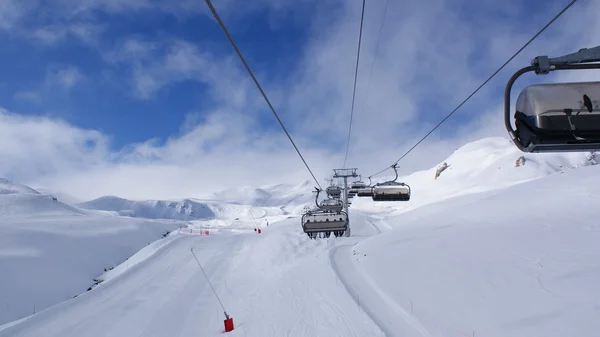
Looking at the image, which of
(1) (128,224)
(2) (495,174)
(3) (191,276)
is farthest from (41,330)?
(2) (495,174)

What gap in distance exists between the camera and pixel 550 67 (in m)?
3.03

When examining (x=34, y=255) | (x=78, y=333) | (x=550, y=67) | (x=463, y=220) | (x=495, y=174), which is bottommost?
(x=78, y=333)

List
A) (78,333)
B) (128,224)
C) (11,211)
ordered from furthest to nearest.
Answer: (11,211), (128,224), (78,333)

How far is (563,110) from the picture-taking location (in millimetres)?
3051

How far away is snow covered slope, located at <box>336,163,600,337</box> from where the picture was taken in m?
6.52

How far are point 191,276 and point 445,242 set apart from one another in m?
12.6

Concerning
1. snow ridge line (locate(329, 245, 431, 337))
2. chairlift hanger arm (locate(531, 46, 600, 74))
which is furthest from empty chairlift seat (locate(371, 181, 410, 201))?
chairlift hanger arm (locate(531, 46, 600, 74))

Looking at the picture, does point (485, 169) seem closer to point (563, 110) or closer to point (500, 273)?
point (500, 273)

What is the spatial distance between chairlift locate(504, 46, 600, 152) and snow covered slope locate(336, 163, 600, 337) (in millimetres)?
4935

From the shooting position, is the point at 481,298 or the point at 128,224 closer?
the point at 481,298

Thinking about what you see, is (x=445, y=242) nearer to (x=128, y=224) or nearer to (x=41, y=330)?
(x=41, y=330)

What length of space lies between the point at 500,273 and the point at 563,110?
7140 mm

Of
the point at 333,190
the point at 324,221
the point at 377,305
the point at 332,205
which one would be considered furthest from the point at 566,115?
the point at 333,190

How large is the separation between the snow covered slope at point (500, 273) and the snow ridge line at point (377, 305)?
0.16 feet
